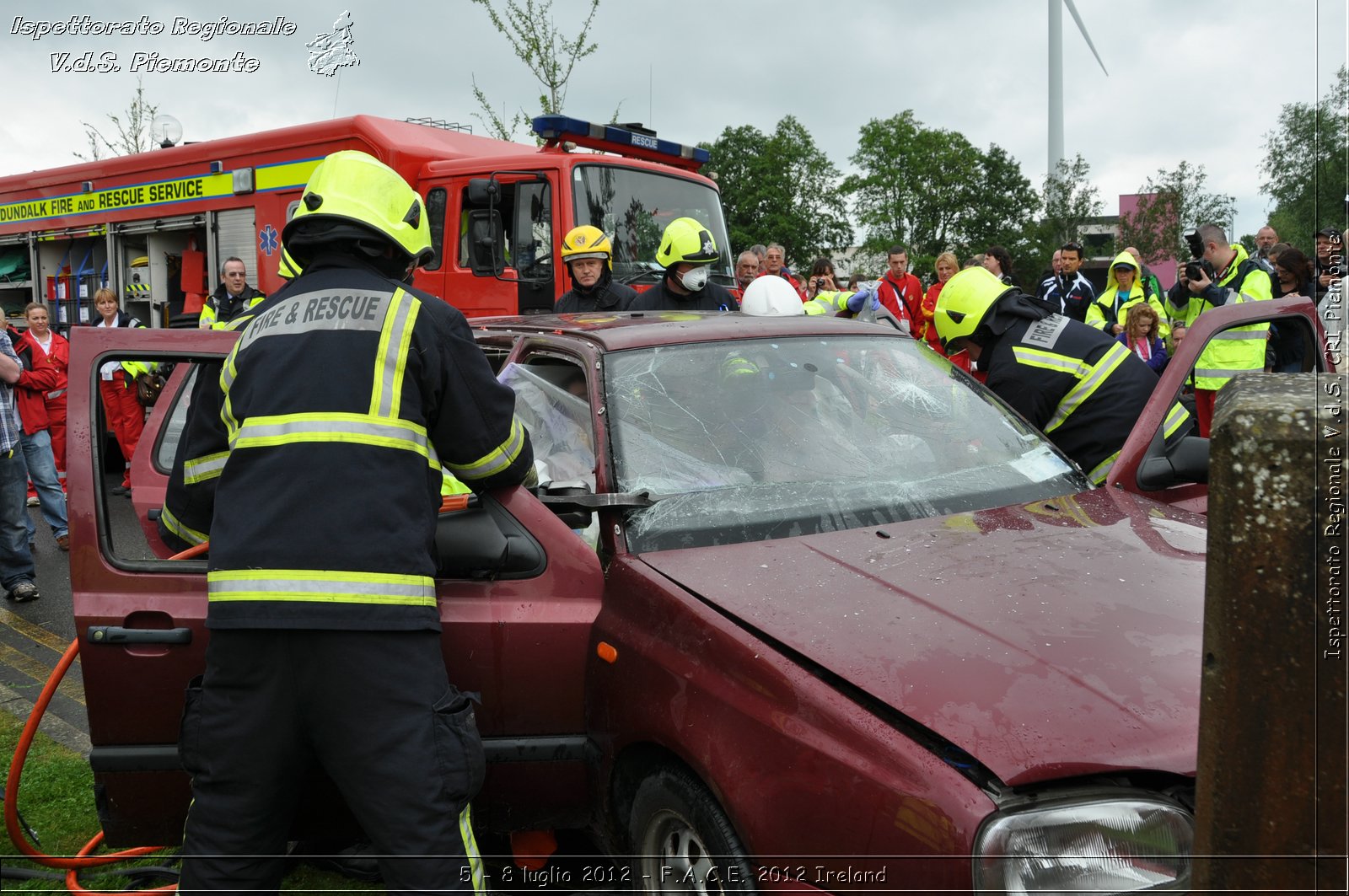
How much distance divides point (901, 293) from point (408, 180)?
4.41m

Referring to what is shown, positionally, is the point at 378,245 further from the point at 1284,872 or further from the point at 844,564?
A: the point at 1284,872

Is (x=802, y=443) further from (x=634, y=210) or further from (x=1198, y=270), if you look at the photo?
(x=634, y=210)

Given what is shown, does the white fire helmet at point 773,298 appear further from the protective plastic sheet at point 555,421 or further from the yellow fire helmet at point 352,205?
the yellow fire helmet at point 352,205

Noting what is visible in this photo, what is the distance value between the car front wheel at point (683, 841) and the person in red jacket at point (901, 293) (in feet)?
25.0

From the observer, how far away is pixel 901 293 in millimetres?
9586

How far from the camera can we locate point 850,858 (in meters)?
1.82

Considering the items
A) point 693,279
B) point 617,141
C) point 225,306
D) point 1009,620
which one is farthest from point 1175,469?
point 225,306

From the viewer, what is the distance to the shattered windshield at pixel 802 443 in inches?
106

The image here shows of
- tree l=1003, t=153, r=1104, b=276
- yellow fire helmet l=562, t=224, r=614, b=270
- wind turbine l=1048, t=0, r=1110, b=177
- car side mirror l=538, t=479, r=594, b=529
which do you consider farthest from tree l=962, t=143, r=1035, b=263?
car side mirror l=538, t=479, r=594, b=529

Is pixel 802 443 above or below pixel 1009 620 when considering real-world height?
above

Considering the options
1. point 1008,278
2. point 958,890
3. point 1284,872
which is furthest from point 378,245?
point 1008,278

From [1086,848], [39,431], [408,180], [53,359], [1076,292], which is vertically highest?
[408,180]

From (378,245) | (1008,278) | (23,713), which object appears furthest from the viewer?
(1008,278)

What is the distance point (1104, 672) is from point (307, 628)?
58.6 inches
